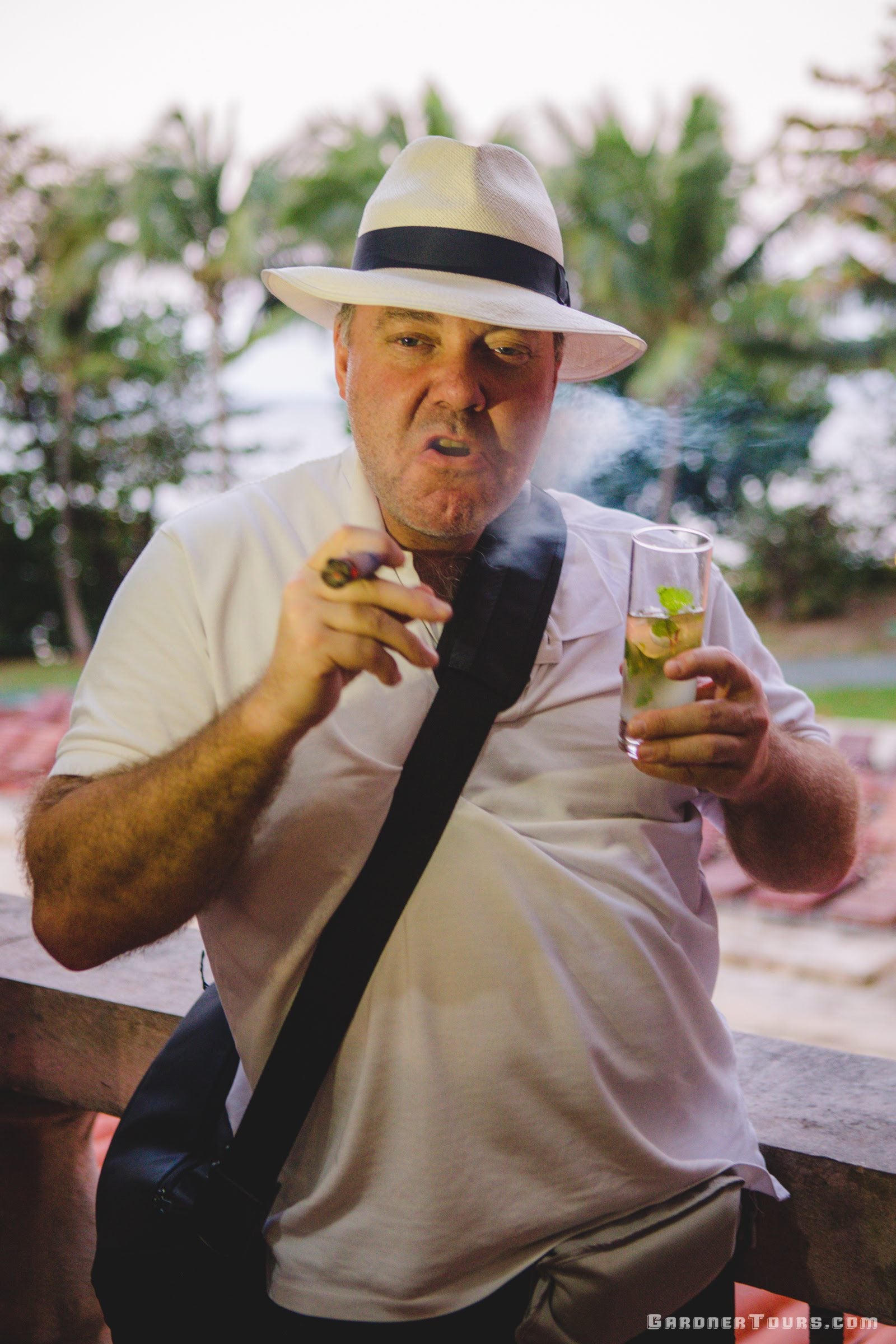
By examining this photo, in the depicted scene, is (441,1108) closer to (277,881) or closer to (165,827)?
(277,881)

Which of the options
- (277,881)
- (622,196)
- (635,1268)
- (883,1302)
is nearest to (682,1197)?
(635,1268)

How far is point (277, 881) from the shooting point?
1526 mm

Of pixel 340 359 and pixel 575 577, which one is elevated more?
pixel 340 359

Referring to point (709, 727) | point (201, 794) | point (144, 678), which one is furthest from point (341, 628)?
point (709, 727)

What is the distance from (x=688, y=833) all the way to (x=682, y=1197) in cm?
51

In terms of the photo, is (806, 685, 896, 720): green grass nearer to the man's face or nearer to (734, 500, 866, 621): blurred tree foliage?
(734, 500, 866, 621): blurred tree foliage

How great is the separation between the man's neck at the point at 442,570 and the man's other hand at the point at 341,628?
1.54ft

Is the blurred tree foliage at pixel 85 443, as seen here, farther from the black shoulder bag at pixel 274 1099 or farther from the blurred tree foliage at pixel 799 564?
the black shoulder bag at pixel 274 1099

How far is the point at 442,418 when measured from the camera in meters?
1.62

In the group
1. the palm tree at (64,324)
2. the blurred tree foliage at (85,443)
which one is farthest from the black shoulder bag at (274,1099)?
the blurred tree foliage at (85,443)

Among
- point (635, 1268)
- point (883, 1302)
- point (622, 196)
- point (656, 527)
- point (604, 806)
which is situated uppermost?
point (622, 196)

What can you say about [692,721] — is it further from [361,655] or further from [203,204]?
[203,204]

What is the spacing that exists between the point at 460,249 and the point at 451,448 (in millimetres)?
317

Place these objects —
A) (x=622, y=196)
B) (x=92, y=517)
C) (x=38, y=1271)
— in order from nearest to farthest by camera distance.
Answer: (x=38, y=1271)
(x=622, y=196)
(x=92, y=517)
